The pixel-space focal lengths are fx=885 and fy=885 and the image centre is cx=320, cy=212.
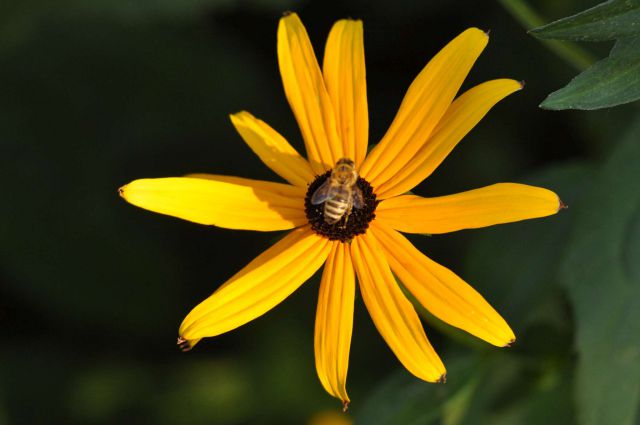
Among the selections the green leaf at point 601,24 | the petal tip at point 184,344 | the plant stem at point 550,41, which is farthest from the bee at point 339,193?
the plant stem at point 550,41

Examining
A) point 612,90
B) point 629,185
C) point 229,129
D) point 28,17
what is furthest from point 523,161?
point 28,17

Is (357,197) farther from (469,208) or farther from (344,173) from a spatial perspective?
(469,208)

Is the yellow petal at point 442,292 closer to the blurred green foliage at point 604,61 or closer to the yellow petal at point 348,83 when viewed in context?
the yellow petal at point 348,83

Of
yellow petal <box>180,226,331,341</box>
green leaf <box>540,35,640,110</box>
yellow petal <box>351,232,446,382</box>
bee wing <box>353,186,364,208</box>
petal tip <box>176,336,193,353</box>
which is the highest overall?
green leaf <box>540,35,640,110</box>

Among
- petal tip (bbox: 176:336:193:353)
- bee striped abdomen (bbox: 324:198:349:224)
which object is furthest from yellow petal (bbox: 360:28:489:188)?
petal tip (bbox: 176:336:193:353)

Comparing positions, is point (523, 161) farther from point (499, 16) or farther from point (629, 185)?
point (629, 185)

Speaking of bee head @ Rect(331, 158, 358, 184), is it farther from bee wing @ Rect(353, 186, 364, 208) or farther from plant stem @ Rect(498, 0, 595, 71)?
plant stem @ Rect(498, 0, 595, 71)
